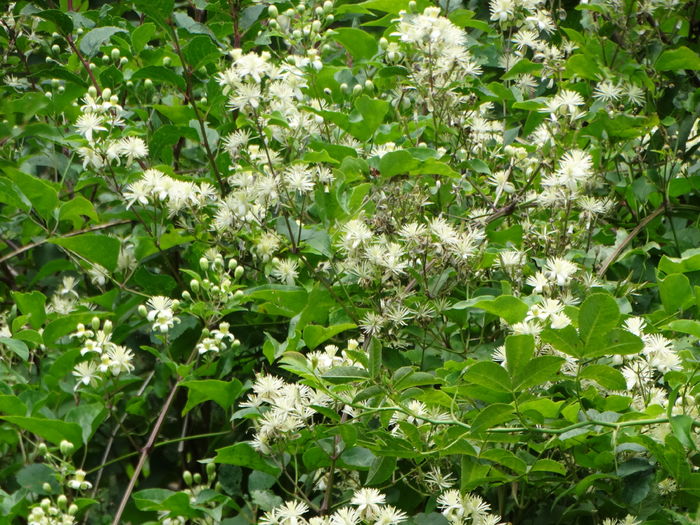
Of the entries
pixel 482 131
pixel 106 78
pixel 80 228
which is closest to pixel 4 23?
pixel 106 78

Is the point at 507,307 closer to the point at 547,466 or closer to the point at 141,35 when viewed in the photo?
the point at 547,466

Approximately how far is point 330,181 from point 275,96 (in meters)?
0.16

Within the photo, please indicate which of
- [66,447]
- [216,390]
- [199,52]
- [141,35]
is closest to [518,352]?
[216,390]

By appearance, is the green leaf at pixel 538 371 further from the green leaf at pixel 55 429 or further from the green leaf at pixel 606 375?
the green leaf at pixel 55 429

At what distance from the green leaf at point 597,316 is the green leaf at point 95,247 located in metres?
0.84

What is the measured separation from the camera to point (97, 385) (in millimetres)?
1627

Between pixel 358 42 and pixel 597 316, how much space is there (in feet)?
2.98

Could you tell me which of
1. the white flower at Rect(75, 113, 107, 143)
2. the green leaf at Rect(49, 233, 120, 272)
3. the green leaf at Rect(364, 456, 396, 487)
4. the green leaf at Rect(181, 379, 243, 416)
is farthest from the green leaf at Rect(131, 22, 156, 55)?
the green leaf at Rect(364, 456, 396, 487)

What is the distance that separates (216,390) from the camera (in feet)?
4.97

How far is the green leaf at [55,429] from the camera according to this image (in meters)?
1.51

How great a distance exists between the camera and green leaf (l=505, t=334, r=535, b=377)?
1.09 meters

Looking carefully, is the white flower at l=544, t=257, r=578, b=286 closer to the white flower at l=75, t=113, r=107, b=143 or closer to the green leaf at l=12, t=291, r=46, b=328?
the white flower at l=75, t=113, r=107, b=143

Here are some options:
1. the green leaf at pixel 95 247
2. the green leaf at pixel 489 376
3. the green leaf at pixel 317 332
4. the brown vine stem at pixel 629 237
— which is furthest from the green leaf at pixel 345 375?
the green leaf at pixel 95 247

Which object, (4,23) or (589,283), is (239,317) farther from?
(4,23)
